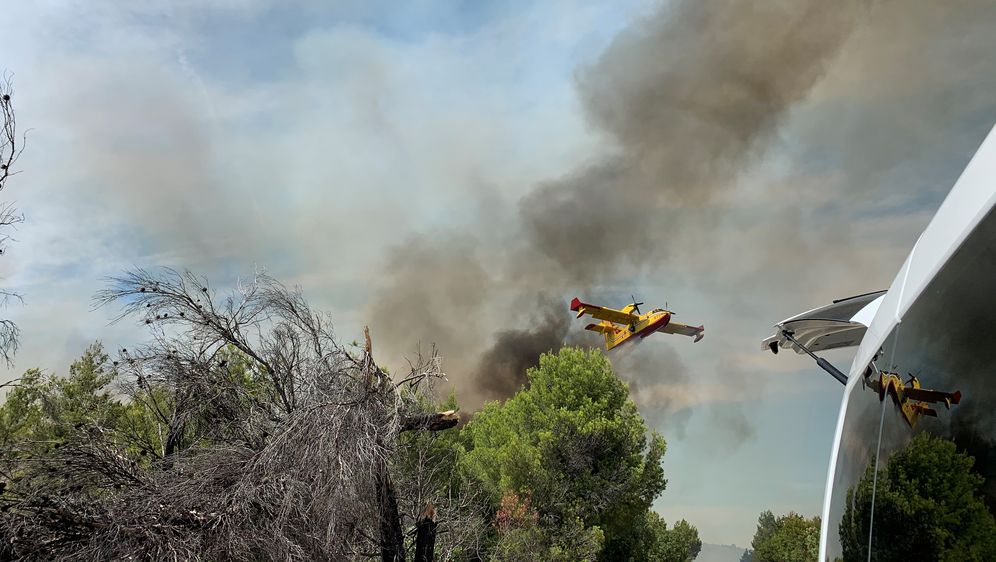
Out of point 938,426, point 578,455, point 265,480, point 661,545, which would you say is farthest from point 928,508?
point 661,545

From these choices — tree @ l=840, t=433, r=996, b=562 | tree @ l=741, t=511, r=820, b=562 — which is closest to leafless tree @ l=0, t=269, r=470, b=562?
tree @ l=840, t=433, r=996, b=562

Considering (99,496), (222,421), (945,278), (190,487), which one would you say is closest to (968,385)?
(945,278)

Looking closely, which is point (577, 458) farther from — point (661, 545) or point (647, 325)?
point (661, 545)

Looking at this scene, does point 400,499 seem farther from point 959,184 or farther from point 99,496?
point 959,184

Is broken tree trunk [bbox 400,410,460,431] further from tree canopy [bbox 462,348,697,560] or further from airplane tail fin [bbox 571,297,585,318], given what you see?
airplane tail fin [bbox 571,297,585,318]

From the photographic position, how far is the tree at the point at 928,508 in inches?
63.4

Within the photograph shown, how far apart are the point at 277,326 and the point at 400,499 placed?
2954mm

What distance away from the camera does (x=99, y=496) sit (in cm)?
900

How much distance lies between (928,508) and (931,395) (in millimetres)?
307

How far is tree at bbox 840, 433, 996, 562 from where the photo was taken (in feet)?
5.28

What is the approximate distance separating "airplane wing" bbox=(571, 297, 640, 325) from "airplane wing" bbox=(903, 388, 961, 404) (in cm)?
3446

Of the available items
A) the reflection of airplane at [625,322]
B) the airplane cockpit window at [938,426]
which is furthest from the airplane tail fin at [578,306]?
the airplane cockpit window at [938,426]

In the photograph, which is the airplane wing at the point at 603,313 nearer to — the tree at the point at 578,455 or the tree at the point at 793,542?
the tree at the point at 578,455

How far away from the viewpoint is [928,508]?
189 centimetres
